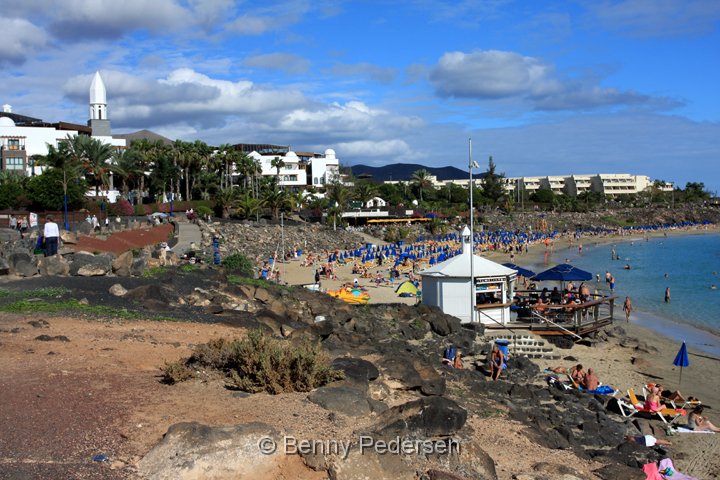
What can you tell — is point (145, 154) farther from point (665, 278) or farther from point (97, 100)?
point (665, 278)

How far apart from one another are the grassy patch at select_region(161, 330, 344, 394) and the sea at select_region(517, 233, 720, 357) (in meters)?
17.7

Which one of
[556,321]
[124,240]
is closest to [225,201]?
[124,240]

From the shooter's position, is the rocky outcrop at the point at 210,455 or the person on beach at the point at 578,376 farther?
the person on beach at the point at 578,376

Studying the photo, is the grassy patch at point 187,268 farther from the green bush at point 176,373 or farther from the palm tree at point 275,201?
the palm tree at point 275,201

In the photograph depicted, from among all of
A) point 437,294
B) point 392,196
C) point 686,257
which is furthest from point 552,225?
point 437,294

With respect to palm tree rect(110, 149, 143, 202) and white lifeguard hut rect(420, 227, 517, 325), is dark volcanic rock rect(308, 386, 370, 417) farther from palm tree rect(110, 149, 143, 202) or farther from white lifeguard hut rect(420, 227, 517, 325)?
palm tree rect(110, 149, 143, 202)

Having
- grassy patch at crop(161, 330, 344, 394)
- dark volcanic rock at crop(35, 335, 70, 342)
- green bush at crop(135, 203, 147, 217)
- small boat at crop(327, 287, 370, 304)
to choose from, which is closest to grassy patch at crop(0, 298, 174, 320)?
dark volcanic rock at crop(35, 335, 70, 342)

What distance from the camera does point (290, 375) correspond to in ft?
30.1

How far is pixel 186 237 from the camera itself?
1747 inches

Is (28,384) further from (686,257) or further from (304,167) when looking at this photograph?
(304,167)

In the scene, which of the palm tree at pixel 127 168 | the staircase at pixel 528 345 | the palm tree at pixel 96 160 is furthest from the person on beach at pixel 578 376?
the palm tree at pixel 127 168

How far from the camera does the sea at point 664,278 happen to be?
92.5 ft

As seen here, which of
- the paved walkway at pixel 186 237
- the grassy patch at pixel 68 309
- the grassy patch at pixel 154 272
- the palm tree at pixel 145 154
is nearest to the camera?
the grassy patch at pixel 68 309

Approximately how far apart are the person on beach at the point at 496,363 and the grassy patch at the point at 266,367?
651cm
